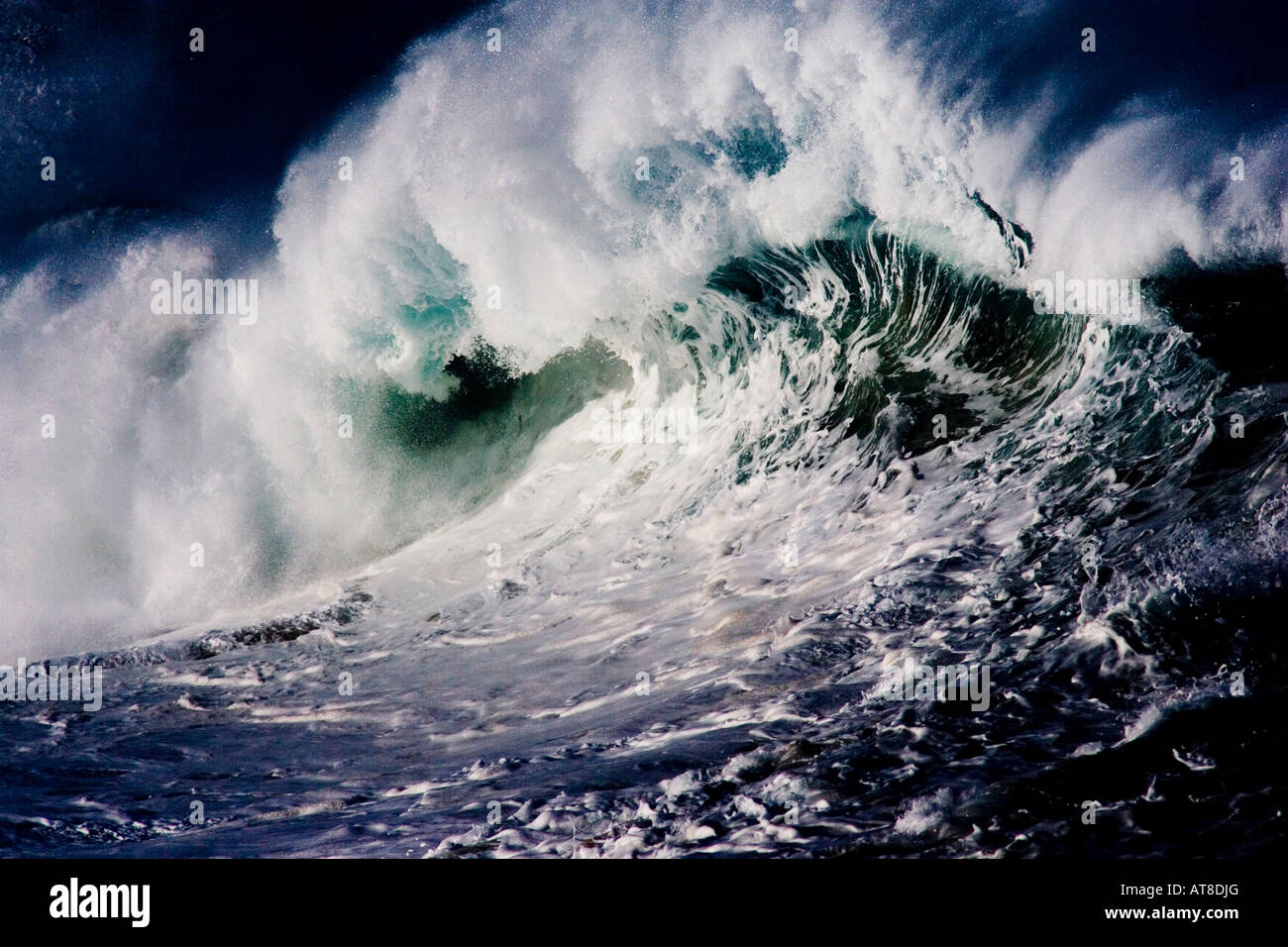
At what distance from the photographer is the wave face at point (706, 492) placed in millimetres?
3305

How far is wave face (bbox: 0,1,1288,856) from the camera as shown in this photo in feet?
10.8

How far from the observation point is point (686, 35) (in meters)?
8.22

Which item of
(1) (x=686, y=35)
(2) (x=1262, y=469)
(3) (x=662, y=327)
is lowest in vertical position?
(2) (x=1262, y=469)

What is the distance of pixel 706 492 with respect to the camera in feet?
25.0

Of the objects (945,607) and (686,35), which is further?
(686,35)

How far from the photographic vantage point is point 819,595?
5238 mm

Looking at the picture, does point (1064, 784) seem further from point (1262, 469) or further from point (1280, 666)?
point (1262, 469)

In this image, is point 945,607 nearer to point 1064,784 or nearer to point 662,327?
point 1064,784

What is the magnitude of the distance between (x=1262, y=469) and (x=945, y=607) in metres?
1.65

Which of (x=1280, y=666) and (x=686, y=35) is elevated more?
(x=686, y=35)

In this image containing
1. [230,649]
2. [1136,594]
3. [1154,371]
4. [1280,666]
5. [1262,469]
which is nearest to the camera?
[1280,666]

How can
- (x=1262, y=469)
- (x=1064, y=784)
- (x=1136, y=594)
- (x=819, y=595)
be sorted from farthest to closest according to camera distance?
1. (x=819, y=595)
2. (x=1262, y=469)
3. (x=1136, y=594)
4. (x=1064, y=784)
